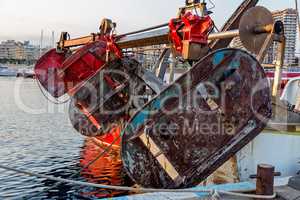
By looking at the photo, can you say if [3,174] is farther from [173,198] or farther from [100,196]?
[173,198]

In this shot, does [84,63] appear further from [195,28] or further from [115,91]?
[195,28]

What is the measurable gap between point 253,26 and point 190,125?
8.02 ft

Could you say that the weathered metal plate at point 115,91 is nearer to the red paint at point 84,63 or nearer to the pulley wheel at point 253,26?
the red paint at point 84,63

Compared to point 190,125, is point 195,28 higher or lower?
higher

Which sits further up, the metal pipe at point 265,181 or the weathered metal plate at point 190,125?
the weathered metal plate at point 190,125

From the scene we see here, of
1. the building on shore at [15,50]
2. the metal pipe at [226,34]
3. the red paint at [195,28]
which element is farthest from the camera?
the building on shore at [15,50]

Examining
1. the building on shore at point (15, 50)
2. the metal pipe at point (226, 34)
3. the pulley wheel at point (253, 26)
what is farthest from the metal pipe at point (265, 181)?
the building on shore at point (15, 50)

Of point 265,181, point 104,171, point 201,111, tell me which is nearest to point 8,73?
point 104,171

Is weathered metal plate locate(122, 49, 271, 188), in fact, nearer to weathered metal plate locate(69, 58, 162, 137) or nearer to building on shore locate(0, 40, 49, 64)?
weathered metal plate locate(69, 58, 162, 137)

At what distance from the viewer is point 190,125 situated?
5391 mm

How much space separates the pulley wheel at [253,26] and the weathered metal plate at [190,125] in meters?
0.72

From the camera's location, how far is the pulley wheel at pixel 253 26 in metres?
6.24

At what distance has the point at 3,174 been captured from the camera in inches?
366

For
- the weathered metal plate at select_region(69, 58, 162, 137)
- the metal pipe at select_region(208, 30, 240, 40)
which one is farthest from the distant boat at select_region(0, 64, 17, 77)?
the metal pipe at select_region(208, 30, 240, 40)
